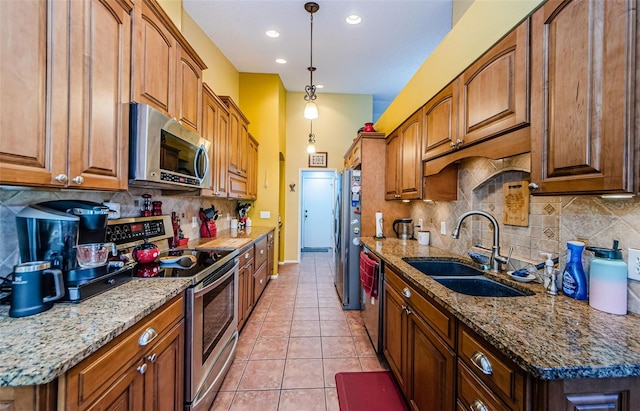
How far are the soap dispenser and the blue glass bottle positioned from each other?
0.22 feet

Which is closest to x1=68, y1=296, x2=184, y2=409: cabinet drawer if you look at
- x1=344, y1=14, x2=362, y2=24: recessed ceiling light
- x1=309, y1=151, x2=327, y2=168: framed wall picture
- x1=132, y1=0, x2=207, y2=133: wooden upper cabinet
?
x1=132, y1=0, x2=207, y2=133: wooden upper cabinet

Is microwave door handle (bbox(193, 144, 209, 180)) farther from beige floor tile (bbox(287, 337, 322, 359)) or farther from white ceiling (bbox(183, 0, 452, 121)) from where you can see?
white ceiling (bbox(183, 0, 452, 121))

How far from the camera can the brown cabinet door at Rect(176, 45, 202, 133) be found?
1874 mm

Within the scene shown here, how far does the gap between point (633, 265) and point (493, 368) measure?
722 millimetres

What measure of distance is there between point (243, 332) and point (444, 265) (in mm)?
2080

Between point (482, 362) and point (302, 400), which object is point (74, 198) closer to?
point (302, 400)

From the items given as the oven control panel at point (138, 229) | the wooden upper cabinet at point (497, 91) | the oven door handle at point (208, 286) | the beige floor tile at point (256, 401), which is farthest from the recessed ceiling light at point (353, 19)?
the beige floor tile at point (256, 401)

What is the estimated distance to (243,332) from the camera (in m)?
2.69

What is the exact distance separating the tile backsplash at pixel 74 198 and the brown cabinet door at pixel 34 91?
1.06ft

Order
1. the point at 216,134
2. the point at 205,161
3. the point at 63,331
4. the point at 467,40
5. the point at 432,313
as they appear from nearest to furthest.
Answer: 1. the point at 63,331
2. the point at 432,313
3. the point at 467,40
4. the point at 205,161
5. the point at 216,134

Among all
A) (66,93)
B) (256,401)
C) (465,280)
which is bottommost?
(256,401)

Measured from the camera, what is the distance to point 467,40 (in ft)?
5.44

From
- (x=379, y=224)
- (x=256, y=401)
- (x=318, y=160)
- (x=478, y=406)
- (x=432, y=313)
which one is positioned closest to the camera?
(x=478, y=406)

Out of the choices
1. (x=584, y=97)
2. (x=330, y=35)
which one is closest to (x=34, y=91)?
(x=584, y=97)
